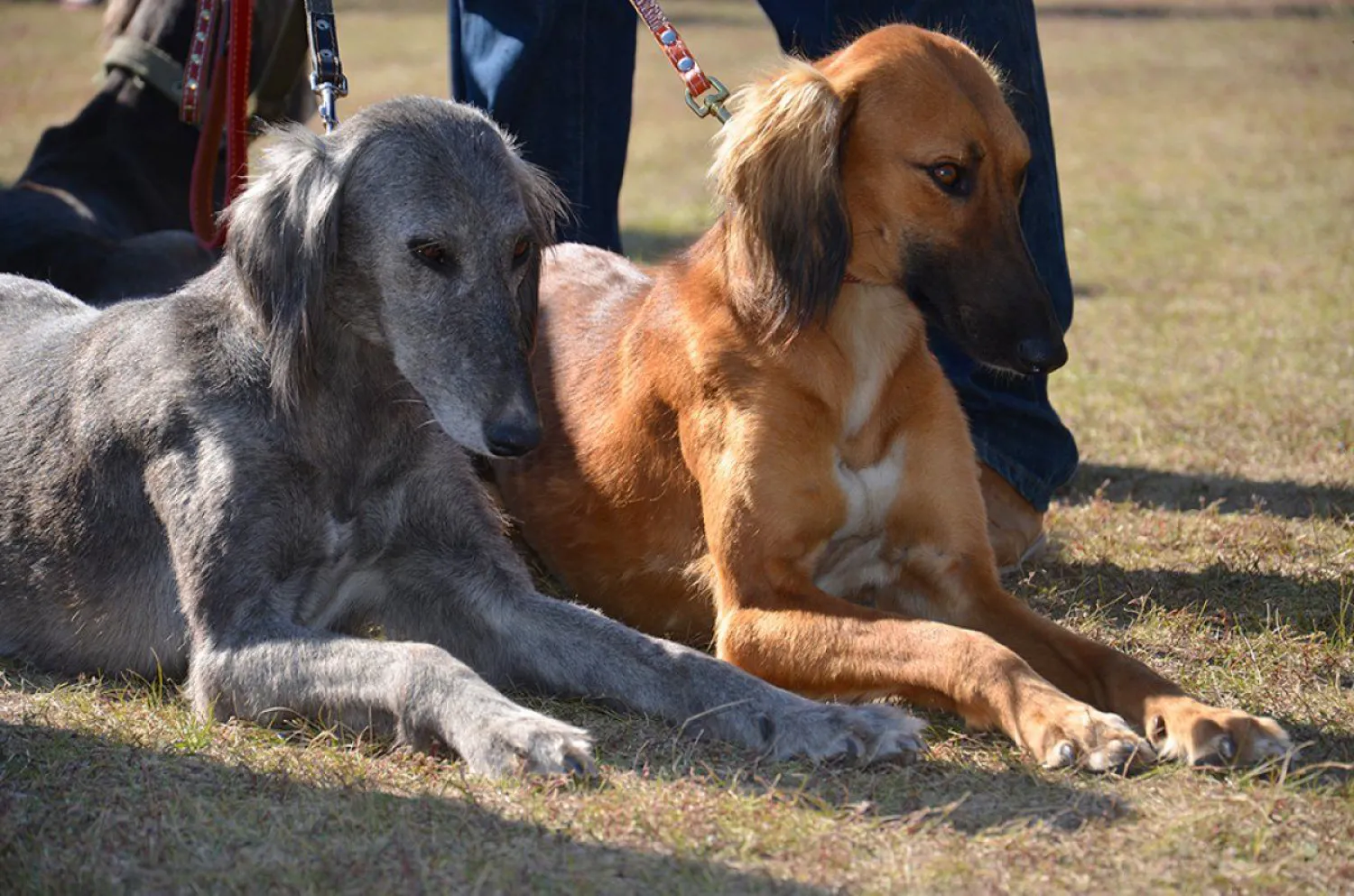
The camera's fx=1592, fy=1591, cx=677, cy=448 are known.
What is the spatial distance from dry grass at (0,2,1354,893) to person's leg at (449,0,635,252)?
1995 mm

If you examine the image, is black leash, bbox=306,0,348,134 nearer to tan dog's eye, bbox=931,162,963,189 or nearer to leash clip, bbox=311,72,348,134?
leash clip, bbox=311,72,348,134

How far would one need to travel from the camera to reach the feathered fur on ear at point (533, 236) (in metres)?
3.72

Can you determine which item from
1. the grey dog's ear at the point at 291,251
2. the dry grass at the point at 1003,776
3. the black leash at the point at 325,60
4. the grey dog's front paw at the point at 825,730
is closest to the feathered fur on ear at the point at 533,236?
the grey dog's ear at the point at 291,251

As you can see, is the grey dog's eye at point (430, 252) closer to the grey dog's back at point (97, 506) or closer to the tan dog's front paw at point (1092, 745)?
the grey dog's back at point (97, 506)

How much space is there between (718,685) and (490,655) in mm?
625

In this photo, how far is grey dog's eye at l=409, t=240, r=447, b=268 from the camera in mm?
3471

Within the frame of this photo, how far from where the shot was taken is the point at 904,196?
3.72 metres

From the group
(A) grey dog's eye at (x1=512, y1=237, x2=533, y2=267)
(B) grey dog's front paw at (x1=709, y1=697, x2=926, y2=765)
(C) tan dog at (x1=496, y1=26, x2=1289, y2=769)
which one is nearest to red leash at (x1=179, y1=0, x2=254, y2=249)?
(A) grey dog's eye at (x1=512, y1=237, x2=533, y2=267)

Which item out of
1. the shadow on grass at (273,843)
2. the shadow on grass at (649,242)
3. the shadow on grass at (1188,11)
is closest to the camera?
the shadow on grass at (273,843)

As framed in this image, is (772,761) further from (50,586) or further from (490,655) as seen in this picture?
(50,586)

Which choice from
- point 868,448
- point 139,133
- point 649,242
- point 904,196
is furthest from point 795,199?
point 649,242

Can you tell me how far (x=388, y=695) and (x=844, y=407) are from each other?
132cm

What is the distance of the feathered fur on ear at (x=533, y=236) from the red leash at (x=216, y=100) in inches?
38.2

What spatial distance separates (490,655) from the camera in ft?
12.4
